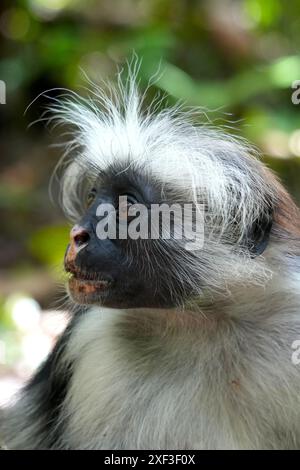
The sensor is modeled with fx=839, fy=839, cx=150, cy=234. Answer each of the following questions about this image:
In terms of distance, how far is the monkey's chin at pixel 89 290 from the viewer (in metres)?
4.22

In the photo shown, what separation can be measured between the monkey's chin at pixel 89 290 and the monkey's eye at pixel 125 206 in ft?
1.21

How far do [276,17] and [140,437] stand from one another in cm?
877

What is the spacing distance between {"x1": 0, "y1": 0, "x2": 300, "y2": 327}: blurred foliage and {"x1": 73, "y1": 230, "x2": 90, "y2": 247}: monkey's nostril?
5.98 meters

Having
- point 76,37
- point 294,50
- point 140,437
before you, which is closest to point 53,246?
point 76,37

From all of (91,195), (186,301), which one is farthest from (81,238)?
(186,301)

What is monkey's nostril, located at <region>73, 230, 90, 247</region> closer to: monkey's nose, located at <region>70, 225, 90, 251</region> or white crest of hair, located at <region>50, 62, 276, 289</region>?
monkey's nose, located at <region>70, 225, 90, 251</region>

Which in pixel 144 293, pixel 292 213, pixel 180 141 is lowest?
pixel 144 293

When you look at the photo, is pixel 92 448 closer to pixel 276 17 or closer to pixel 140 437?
pixel 140 437

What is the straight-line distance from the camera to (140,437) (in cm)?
449

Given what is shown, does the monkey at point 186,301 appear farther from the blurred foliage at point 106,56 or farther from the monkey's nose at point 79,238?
the blurred foliage at point 106,56

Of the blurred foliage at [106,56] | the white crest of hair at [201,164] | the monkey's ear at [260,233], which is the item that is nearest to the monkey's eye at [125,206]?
the white crest of hair at [201,164]

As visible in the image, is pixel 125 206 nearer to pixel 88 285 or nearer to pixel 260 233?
pixel 88 285

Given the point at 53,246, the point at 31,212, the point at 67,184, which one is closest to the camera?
the point at 67,184

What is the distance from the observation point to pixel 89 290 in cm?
422
